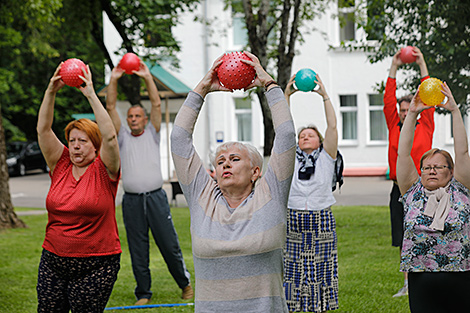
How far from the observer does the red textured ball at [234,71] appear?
3.53m

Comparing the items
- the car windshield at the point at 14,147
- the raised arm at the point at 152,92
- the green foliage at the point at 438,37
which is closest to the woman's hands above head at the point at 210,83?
the raised arm at the point at 152,92

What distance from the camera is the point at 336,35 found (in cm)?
2389

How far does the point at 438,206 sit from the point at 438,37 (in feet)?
19.1

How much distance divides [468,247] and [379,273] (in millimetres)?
4289

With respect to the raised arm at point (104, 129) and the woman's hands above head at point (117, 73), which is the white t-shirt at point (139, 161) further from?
the raised arm at point (104, 129)

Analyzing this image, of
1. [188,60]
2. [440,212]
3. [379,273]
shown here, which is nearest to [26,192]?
[188,60]

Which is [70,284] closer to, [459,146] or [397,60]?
[459,146]

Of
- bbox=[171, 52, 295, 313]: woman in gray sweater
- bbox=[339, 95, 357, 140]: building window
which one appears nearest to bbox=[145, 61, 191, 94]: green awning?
bbox=[339, 95, 357, 140]: building window

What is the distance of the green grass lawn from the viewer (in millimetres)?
7207

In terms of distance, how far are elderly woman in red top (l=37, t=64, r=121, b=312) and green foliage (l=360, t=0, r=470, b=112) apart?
6.19 metres

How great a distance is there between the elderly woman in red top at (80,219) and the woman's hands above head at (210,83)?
4.08 feet

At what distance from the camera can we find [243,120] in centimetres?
2528

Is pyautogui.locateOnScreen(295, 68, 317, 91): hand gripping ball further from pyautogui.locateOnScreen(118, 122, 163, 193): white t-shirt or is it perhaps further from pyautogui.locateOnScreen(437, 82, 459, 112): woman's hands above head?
pyautogui.locateOnScreen(118, 122, 163, 193): white t-shirt

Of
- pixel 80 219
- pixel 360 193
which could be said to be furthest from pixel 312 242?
pixel 360 193
